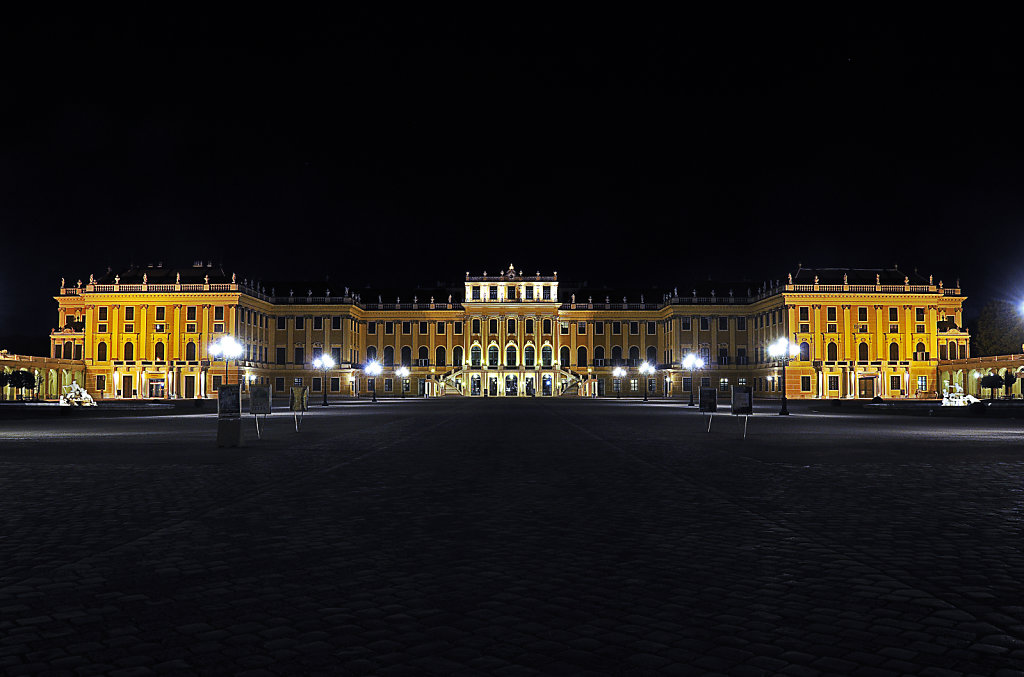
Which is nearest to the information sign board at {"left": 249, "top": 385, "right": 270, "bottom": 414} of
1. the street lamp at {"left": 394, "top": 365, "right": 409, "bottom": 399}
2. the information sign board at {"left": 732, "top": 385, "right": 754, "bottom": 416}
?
the information sign board at {"left": 732, "top": 385, "right": 754, "bottom": 416}

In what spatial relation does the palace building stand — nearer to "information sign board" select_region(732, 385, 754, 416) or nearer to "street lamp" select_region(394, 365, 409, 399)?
"street lamp" select_region(394, 365, 409, 399)

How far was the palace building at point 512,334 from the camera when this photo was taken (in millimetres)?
87000

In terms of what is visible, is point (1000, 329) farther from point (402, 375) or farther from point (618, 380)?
point (402, 375)

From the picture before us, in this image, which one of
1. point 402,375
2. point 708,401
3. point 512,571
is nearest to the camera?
point 512,571

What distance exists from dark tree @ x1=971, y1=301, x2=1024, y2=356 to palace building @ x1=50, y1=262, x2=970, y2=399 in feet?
15.2

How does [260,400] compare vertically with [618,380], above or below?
above

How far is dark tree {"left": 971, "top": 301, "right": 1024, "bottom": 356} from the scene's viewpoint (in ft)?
270

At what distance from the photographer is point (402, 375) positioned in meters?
107

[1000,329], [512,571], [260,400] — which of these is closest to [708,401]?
[260,400]

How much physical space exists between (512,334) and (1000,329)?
5446cm

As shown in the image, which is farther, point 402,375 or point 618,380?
point 618,380

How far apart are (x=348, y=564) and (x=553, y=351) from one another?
10205 centimetres

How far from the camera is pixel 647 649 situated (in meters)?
4.46

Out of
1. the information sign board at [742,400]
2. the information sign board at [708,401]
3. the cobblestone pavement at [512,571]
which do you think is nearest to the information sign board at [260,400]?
the cobblestone pavement at [512,571]
